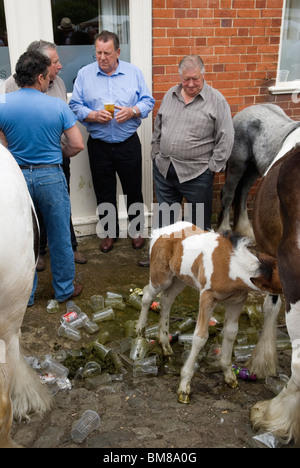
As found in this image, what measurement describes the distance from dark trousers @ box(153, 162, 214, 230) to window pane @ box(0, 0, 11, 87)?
2.04m

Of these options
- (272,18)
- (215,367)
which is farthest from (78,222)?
(272,18)

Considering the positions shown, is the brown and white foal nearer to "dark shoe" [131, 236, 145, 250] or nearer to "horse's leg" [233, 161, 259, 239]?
"dark shoe" [131, 236, 145, 250]

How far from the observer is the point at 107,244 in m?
5.70

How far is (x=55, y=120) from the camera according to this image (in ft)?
12.6

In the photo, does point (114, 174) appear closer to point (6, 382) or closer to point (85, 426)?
point (85, 426)

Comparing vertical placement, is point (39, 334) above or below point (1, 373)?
below

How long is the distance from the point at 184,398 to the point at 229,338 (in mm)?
531

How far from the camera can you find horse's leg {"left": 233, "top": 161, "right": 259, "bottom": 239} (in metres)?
5.80

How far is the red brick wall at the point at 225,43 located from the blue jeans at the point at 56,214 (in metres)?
2.22

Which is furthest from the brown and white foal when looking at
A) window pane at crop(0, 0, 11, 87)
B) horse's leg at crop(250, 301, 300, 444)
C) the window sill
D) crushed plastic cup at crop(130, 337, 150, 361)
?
the window sill

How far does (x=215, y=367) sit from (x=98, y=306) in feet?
4.60

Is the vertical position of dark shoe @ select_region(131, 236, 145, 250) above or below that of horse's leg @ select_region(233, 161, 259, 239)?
below

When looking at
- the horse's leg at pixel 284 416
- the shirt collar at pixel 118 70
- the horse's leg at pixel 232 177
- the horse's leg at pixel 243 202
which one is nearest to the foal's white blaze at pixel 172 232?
the horse's leg at pixel 284 416

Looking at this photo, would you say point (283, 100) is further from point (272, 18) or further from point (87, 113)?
point (87, 113)
